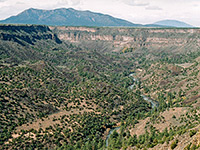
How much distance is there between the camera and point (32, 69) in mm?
149750

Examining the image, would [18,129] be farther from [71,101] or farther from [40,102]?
[71,101]

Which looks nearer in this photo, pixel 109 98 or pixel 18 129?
pixel 18 129

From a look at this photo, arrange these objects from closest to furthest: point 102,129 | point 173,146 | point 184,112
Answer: point 173,146
point 184,112
point 102,129

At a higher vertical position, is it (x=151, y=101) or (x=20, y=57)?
(x=20, y=57)

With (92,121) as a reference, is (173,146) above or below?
above

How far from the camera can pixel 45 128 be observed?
9588cm

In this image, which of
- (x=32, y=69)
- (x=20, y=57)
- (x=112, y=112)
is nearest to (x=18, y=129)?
(x=112, y=112)

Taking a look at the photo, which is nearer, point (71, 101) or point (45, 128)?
point (45, 128)

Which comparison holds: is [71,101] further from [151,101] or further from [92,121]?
[151,101]

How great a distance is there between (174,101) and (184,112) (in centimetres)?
3513

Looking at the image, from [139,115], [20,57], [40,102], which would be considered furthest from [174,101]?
[20,57]

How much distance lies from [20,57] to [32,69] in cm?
4617

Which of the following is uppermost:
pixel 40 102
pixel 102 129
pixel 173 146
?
pixel 173 146

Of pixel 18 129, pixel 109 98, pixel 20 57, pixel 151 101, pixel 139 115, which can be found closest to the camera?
pixel 18 129
